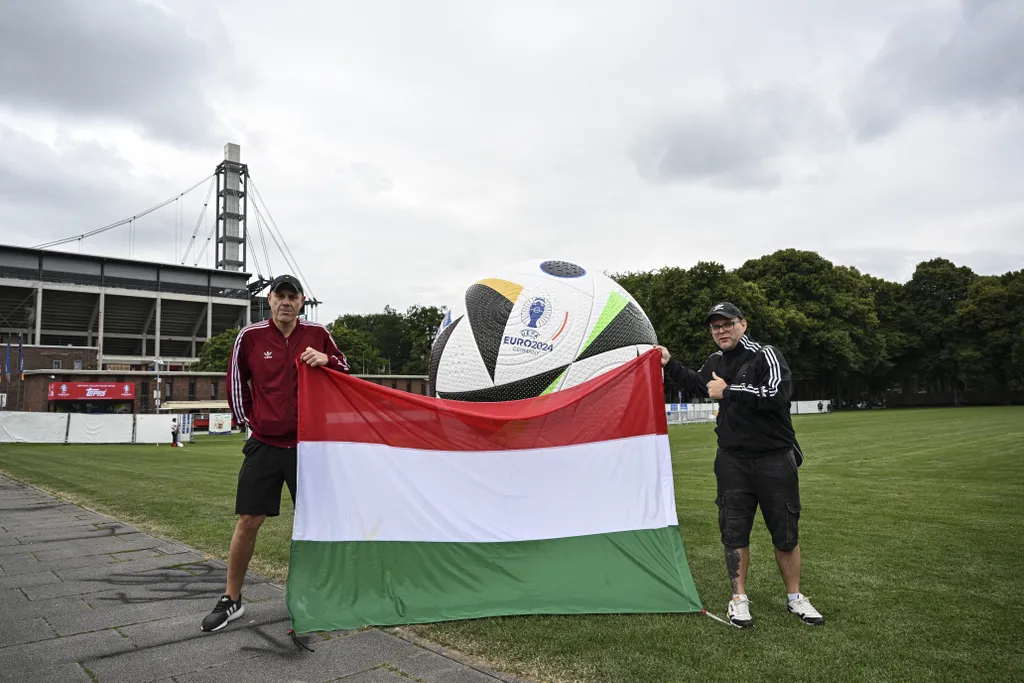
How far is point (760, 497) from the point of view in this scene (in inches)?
181

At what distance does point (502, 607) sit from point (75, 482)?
12.8m

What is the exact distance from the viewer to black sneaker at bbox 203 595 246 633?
14.1 feet

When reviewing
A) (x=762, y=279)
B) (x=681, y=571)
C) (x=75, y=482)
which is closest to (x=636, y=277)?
(x=762, y=279)

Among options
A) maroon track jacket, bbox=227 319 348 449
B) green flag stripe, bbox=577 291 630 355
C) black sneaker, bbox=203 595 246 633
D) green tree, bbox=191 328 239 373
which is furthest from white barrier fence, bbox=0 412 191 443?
green tree, bbox=191 328 239 373

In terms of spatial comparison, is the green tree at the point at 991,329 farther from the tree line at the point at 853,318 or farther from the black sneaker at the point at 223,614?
the black sneaker at the point at 223,614

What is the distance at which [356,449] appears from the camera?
15.4 ft

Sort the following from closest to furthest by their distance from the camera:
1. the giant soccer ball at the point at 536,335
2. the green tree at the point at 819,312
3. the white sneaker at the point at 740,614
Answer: the white sneaker at the point at 740,614
the giant soccer ball at the point at 536,335
the green tree at the point at 819,312

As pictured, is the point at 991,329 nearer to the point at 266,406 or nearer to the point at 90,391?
the point at 266,406

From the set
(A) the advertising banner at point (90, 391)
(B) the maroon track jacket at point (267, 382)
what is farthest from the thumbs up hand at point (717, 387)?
(A) the advertising banner at point (90, 391)

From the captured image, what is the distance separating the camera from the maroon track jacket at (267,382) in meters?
4.68

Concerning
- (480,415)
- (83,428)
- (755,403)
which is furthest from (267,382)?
(83,428)

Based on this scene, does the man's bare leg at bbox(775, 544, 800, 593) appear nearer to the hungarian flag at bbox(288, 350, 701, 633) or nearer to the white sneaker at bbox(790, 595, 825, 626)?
the white sneaker at bbox(790, 595, 825, 626)

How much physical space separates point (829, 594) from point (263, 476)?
4.40 m

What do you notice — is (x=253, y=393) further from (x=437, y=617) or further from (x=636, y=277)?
(x=636, y=277)
